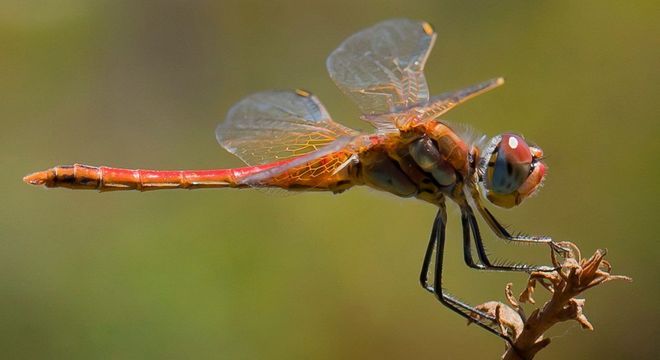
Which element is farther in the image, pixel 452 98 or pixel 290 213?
pixel 290 213

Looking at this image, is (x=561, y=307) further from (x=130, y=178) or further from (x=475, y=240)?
(x=130, y=178)

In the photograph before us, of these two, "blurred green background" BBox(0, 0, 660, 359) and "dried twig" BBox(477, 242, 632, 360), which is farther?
"blurred green background" BBox(0, 0, 660, 359)

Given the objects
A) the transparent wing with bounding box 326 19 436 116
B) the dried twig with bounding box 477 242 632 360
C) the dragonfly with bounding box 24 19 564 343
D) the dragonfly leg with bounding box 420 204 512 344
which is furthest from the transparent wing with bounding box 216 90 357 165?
the dried twig with bounding box 477 242 632 360

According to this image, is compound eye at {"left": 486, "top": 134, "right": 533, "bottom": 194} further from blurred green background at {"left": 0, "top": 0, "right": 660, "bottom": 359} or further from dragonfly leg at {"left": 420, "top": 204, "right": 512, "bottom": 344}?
blurred green background at {"left": 0, "top": 0, "right": 660, "bottom": 359}

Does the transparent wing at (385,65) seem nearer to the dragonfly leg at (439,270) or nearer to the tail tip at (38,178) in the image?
the dragonfly leg at (439,270)

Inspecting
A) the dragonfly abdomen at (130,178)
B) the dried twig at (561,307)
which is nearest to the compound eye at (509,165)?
the dried twig at (561,307)

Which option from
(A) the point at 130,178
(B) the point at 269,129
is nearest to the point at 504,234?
(B) the point at 269,129

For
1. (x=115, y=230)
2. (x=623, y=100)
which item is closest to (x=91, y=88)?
(x=115, y=230)
